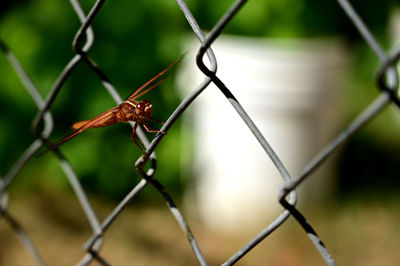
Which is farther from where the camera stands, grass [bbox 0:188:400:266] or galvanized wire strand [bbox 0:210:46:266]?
grass [bbox 0:188:400:266]

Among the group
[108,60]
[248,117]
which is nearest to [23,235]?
[248,117]

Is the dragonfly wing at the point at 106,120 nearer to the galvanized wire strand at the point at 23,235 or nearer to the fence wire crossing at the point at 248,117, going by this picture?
the fence wire crossing at the point at 248,117

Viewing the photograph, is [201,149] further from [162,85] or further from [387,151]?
[387,151]

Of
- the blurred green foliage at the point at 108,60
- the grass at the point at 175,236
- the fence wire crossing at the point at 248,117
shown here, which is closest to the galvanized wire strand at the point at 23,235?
the fence wire crossing at the point at 248,117

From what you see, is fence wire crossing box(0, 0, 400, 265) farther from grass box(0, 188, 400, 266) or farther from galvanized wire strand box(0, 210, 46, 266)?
grass box(0, 188, 400, 266)

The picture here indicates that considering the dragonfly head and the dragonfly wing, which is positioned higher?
the dragonfly wing

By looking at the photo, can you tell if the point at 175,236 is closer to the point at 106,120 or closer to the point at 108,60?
the point at 108,60

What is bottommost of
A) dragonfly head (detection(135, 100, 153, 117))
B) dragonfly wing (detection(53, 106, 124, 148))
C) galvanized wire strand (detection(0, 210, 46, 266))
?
galvanized wire strand (detection(0, 210, 46, 266))

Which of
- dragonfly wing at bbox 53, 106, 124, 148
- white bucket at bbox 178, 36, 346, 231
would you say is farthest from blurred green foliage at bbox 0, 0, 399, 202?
dragonfly wing at bbox 53, 106, 124, 148

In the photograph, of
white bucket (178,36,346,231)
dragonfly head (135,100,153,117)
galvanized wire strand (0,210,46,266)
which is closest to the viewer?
dragonfly head (135,100,153,117)
